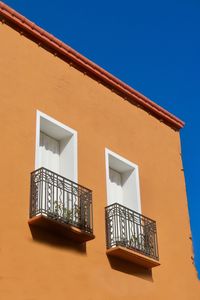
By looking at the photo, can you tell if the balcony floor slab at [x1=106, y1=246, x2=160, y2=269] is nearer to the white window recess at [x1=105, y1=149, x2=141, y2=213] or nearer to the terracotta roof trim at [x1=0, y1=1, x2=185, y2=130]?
the white window recess at [x1=105, y1=149, x2=141, y2=213]

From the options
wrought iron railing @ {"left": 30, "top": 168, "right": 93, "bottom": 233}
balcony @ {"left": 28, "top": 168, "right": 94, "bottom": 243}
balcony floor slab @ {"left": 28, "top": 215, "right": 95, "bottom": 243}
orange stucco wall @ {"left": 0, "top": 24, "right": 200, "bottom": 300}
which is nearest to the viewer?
orange stucco wall @ {"left": 0, "top": 24, "right": 200, "bottom": 300}

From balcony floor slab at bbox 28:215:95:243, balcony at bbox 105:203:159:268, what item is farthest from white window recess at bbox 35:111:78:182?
balcony floor slab at bbox 28:215:95:243

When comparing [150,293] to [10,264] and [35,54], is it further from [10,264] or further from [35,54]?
[35,54]

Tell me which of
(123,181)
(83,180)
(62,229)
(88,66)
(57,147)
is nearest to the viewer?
(62,229)

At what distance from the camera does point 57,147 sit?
12680 millimetres

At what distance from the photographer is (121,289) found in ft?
39.1

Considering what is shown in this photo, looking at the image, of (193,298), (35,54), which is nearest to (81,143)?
(35,54)

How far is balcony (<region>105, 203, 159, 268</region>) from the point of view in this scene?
474 inches

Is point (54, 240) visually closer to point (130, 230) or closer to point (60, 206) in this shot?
point (60, 206)

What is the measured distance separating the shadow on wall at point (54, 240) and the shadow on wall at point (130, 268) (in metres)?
0.80

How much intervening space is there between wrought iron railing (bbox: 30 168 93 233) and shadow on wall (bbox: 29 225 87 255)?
0.91ft

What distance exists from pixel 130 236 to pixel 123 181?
5.66ft

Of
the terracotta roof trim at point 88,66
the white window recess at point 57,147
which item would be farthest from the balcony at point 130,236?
the terracotta roof trim at point 88,66

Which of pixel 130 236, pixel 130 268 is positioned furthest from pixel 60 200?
pixel 130 268
